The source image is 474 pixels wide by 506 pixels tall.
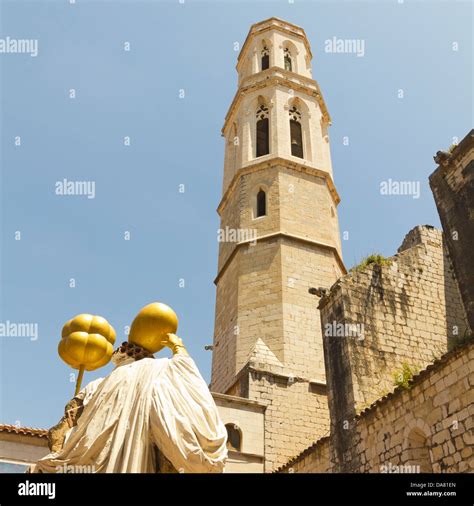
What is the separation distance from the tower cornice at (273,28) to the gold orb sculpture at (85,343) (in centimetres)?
2473

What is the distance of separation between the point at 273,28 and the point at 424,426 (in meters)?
23.0

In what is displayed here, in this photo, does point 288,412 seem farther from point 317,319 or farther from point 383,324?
point 383,324

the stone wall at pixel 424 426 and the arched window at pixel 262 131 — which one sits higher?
the arched window at pixel 262 131

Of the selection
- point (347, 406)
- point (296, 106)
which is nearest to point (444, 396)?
point (347, 406)

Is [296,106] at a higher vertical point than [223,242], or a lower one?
higher

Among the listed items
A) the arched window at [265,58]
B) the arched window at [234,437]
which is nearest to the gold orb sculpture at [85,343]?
the arched window at [234,437]

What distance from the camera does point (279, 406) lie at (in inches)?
538

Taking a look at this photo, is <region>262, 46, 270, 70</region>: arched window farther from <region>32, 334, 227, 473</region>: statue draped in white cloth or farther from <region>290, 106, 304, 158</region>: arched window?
<region>32, 334, 227, 473</region>: statue draped in white cloth

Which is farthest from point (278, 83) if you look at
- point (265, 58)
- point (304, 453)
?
point (304, 453)

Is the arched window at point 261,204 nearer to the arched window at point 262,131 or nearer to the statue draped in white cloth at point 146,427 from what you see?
the arched window at point 262,131

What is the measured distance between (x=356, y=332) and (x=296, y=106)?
47.4ft

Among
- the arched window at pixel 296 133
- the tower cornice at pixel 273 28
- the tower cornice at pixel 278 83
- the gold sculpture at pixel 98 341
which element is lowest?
the gold sculpture at pixel 98 341

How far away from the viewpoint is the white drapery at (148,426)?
299cm
